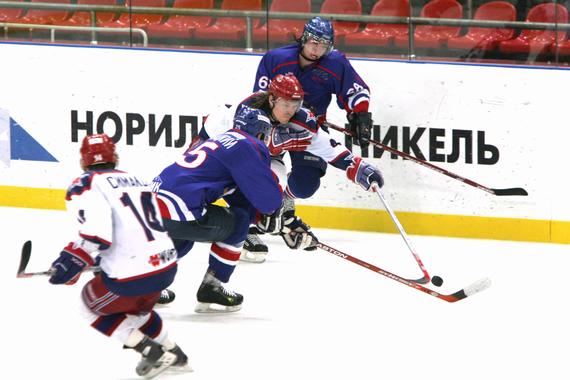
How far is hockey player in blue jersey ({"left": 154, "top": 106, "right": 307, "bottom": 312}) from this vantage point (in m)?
4.54

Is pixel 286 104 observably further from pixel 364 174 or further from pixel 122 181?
pixel 122 181

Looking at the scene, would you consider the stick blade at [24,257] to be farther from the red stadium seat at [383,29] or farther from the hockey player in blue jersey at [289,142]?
the red stadium seat at [383,29]

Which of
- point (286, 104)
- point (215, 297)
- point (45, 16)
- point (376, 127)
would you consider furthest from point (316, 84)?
point (45, 16)

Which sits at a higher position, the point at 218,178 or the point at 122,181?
the point at 122,181

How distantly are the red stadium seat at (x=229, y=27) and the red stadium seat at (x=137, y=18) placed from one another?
310 millimetres

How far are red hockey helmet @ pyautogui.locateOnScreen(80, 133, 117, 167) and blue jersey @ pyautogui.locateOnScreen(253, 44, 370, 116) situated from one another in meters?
2.42

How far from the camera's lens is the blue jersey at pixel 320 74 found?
6168 mm

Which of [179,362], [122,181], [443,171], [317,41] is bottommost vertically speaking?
[179,362]

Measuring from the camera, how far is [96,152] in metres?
3.77

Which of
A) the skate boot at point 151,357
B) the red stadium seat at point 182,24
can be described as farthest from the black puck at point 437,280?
the red stadium seat at point 182,24

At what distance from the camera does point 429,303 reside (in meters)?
5.08

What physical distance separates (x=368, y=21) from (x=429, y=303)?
7.06 feet

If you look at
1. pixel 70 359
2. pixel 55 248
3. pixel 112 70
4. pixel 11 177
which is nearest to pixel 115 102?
pixel 112 70

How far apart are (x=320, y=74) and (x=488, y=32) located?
100 cm
